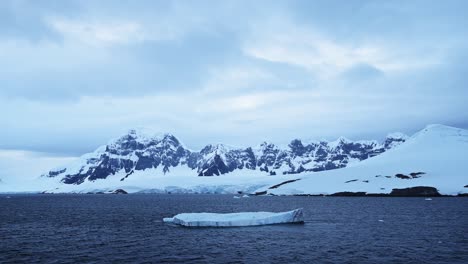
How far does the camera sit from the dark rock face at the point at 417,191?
16925cm

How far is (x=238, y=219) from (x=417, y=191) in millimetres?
128312

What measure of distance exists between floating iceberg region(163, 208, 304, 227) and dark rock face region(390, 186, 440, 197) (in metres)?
119

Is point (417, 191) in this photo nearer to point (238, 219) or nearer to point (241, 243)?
point (238, 219)

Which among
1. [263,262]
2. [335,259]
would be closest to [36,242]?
[263,262]

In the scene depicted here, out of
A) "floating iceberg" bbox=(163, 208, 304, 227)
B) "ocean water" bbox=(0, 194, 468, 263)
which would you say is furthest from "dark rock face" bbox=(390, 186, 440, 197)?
"floating iceberg" bbox=(163, 208, 304, 227)

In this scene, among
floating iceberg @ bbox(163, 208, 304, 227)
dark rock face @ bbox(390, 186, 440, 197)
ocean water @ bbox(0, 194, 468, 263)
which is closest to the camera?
ocean water @ bbox(0, 194, 468, 263)

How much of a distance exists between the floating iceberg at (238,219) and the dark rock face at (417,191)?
4700 inches

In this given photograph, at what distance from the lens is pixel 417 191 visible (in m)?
171

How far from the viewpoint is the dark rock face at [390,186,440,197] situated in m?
169

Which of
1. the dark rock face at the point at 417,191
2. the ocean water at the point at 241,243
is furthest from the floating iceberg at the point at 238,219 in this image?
the dark rock face at the point at 417,191

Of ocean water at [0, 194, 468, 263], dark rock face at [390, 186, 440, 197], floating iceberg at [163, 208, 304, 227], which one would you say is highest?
dark rock face at [390, 186, 440, 197]

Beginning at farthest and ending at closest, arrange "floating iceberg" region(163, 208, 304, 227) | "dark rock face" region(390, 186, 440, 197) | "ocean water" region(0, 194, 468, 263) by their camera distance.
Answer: "dark rock face" region(390, 186, 440, 197), "floating iceberg" region(163, 208, 304, 227), "ocean water" region(0, 194, 468, 263)

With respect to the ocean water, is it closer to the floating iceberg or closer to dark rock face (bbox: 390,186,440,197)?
the floating iceberg

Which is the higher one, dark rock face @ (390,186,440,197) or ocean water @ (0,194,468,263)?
dark rock face @ (390,186,440,197)
